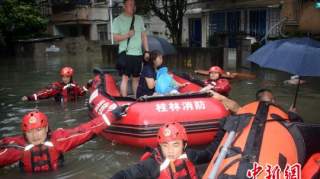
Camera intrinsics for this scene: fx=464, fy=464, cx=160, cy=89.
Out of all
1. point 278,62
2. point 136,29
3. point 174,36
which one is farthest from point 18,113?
point 174,36

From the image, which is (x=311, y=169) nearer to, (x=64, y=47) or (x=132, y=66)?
(x=132, y=66)

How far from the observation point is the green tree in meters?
21.6

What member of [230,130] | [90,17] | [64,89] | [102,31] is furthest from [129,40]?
[102,31]

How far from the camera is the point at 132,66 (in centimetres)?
716

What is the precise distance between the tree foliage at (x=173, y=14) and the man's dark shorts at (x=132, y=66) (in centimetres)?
1027

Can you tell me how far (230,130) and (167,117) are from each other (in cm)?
184

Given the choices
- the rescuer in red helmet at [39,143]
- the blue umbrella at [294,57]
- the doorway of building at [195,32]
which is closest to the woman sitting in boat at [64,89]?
the rescuer in red helmet at [39,143]

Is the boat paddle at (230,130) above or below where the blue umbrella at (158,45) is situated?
below

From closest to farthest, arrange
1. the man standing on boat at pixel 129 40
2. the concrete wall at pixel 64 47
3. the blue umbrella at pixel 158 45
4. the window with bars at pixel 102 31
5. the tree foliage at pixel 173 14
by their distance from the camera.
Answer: the man standing on boat at pixel 129 40
the blue umbrella at pixel 158 45
the tree foliage at pixel 173 14
the concrete wall at pixel 64 47
the window with bars at pixel 102 31

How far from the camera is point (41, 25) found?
23562 millimetres

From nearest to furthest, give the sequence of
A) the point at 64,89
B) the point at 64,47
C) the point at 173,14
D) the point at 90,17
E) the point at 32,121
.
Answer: the point at 32,121 < the point at 64,89 < the point at 173,14 < the point at 64,47 < the point at 90,17

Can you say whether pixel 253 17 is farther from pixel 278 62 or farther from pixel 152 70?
pixel 278 62

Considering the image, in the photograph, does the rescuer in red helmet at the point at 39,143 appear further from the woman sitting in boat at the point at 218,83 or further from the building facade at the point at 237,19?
the building facade at the point at 237,19

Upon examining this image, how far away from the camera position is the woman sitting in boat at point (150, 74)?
21.8 feet
